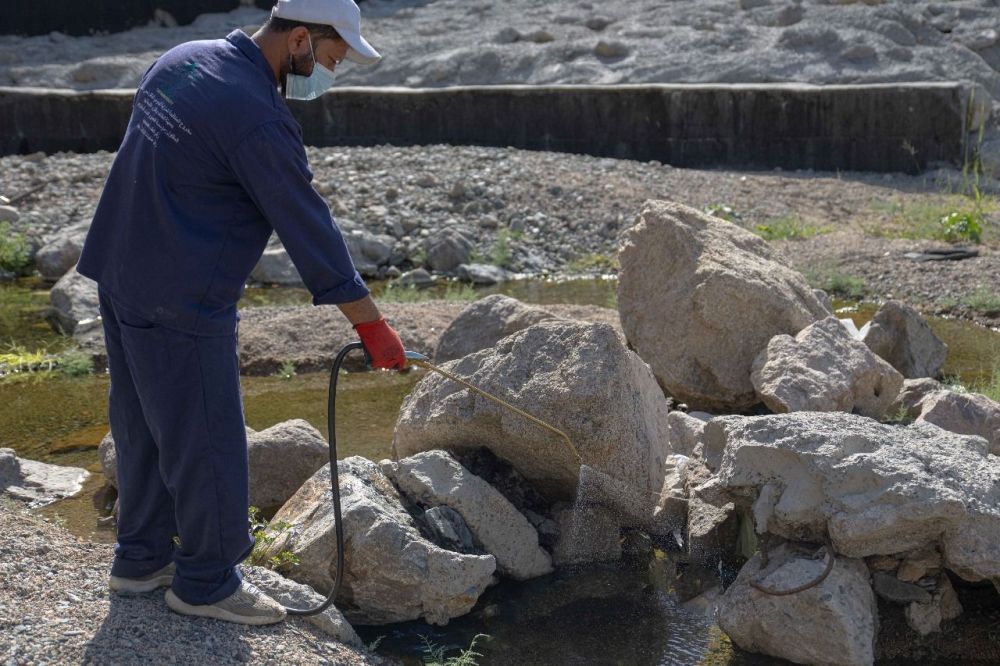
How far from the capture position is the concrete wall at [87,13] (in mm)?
18359

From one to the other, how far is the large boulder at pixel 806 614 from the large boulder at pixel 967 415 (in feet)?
4.41

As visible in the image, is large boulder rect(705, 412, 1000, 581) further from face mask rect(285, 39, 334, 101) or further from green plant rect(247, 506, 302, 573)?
face mask rect(285, 39, 334, 101)

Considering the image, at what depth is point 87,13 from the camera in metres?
18.7

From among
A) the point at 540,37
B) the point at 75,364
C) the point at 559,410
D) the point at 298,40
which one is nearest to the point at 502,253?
the point at 75,364

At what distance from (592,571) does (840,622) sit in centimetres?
110

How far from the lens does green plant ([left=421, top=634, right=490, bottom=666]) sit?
149 inches

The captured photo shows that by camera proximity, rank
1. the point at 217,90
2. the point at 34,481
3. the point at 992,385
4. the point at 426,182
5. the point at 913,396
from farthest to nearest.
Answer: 1. the point at 426,182
2. the point at 992,385
3. the point at 913,396
4. the point at 34,481
5. the point at 217,90

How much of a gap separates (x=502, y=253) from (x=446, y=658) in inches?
270

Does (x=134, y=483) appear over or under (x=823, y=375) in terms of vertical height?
over

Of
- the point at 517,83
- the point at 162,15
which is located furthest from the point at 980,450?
the point at 162,15

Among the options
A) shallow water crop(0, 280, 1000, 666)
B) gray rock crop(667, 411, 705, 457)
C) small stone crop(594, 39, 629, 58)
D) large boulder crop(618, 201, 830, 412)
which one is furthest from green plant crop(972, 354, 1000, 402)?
small stone crop(594, 39, 629, 58)

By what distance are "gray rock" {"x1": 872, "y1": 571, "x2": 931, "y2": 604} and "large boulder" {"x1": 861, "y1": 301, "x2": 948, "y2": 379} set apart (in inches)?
116

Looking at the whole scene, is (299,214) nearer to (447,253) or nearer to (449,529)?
(449,529)

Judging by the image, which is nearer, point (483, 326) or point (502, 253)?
point (483, 326)
